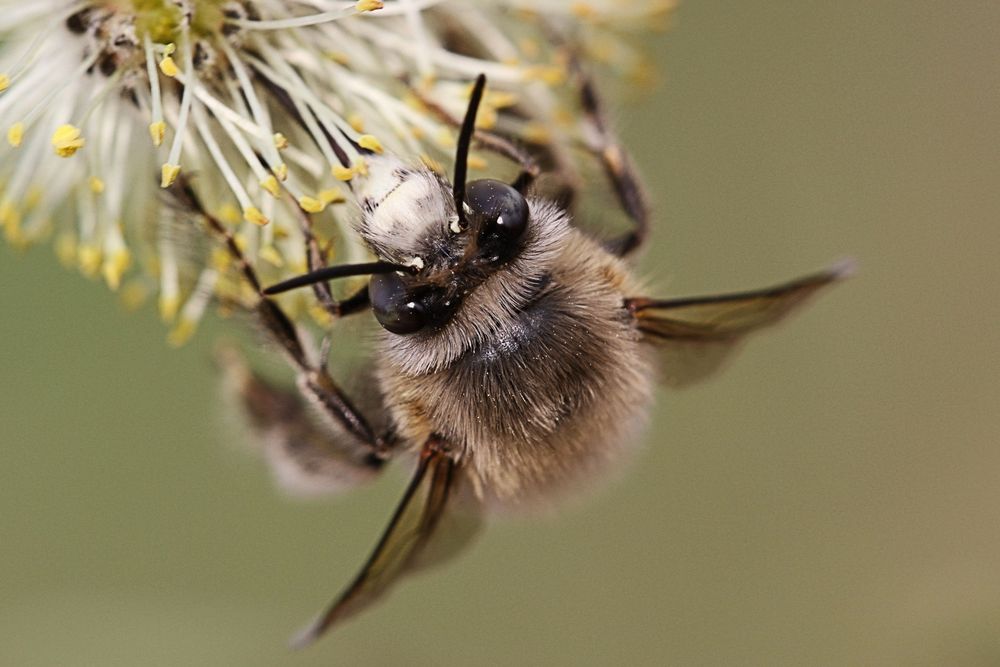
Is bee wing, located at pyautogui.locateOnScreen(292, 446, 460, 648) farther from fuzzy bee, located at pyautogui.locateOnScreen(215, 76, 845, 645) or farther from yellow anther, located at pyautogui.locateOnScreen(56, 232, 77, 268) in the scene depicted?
yellow anther, located at pyautogui.locateOnScreen(56, 232, 77, 268)

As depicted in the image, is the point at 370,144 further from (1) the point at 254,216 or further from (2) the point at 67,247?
(2) the point at 67,247

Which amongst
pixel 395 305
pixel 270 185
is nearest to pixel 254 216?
pixel 270 185

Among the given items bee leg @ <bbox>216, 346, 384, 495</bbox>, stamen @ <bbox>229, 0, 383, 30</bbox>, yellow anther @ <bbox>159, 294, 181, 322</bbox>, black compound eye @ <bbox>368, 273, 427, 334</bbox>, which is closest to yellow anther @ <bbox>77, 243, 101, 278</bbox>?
yellow anther @ <bbox>159, 294, 181, 322</bbox>

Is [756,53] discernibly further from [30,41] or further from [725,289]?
[30,41]

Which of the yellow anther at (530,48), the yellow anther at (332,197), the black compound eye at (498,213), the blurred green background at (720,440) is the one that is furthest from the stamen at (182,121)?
the blurred green background at (720,440)

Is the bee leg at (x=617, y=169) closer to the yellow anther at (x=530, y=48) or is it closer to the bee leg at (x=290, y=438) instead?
the yellow anther at (x=530, y=48)

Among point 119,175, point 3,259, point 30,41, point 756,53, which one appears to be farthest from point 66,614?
point 756,53
